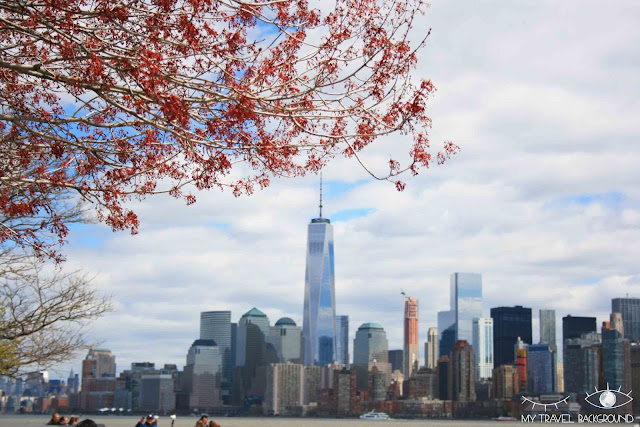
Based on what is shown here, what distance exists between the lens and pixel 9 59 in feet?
41.6

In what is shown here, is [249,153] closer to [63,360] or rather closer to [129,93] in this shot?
[129,93]

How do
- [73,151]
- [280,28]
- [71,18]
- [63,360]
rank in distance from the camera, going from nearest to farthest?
[71,18]
[280,28]
[73,151]
[63,360]

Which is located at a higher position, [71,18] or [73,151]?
[71,18]

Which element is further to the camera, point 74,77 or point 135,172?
point 135,172

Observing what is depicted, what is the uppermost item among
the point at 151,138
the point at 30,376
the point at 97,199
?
the point at 151,138

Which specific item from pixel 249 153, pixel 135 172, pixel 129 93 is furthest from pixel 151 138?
pixel 129 93

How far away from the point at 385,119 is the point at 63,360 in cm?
2028

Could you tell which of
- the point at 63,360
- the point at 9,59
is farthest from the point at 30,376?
the point at 9,59

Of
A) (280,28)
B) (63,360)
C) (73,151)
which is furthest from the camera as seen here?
(63,360)

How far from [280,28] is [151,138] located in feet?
9.65

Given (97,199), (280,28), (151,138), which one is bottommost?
(97,199)

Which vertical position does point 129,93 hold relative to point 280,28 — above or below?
below

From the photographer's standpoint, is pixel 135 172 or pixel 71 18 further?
pixel 135 172

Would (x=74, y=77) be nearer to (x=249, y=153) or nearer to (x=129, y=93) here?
(x=129, y=93)
